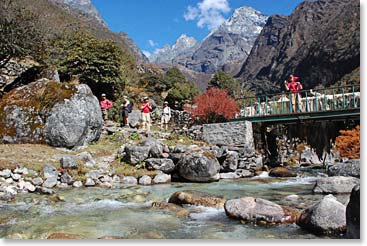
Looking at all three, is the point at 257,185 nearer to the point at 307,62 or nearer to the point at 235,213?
the point at 235,213

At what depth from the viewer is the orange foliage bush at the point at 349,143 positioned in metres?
13.7

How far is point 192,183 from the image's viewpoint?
11.0m

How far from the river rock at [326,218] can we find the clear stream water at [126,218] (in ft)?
0.48

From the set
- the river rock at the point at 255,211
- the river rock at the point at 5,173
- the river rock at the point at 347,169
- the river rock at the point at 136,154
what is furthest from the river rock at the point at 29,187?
the river rock at the point at 347,169

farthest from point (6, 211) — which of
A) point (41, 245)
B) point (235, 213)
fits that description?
point (235, 213)

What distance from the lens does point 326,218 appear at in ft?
16.9

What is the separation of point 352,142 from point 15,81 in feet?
48.1

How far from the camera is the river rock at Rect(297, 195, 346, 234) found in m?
5.03

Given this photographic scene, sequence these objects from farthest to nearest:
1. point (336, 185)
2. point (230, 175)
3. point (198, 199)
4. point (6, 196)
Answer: point (230, 175)
point (336, 185)
point (6, 196)
point (198, 199)

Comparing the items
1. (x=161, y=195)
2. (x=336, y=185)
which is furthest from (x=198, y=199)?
(x=336, y=185)

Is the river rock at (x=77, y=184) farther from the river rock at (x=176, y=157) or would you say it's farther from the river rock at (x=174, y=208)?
the river rock at (x=176, y=157)

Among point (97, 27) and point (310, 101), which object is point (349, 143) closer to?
point (310, 101)

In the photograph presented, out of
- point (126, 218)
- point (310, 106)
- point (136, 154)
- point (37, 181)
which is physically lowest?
point (126, 218)

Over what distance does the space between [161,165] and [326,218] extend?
7257 millimetres
